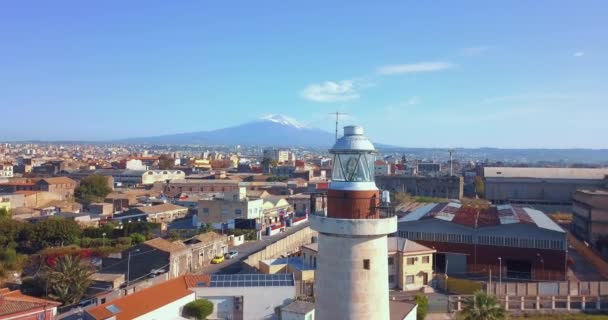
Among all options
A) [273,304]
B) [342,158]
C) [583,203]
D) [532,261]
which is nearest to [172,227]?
[273,304]

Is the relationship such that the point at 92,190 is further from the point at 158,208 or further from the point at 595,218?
the point at 595,218

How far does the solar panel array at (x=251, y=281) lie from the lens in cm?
2195

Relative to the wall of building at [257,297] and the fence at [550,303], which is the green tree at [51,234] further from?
the fence at [550,303]

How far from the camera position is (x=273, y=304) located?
71.2ft

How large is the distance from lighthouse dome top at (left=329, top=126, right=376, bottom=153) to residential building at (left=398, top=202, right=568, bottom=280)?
2590 centimetres

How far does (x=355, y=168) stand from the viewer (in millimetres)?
8727

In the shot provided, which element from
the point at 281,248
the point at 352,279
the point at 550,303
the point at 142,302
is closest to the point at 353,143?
the point at 352,279

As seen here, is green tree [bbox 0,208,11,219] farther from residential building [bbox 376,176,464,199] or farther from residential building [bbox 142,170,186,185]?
residential building [bbox 376,176,464,199]

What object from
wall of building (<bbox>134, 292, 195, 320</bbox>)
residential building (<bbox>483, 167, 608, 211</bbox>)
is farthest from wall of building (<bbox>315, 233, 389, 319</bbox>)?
residential building (<bbox>483, 167, 608, 211</bbox>)

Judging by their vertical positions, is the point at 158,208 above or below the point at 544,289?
above

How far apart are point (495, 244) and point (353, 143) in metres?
27.4

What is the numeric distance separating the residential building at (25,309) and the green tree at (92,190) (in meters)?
48.2

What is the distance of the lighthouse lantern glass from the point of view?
28.5 feet

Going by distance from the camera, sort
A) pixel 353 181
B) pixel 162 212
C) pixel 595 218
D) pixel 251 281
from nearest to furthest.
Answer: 1. pixel 353 181
2. pixel 251 281
3. pixel 595 218
4. pixel 162 212
